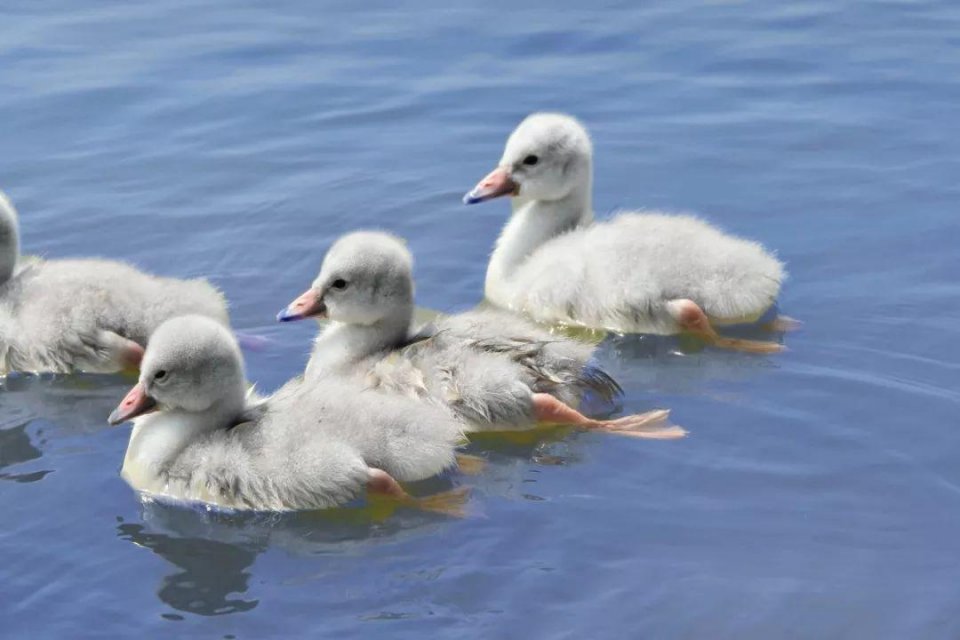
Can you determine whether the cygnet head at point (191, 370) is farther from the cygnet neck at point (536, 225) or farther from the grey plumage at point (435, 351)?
the cygnet neck at point (536, 225)

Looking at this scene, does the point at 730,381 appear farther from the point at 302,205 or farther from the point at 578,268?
the point at 302,205

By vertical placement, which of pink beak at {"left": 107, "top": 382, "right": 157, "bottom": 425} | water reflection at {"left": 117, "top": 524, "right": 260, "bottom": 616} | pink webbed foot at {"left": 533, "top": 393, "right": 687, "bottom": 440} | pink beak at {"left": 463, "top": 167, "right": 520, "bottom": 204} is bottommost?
water reflection at {"left": 117, "top": 524, "right": 260, "bottom": 616}

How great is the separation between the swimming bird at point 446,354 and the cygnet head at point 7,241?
1404 millimetres

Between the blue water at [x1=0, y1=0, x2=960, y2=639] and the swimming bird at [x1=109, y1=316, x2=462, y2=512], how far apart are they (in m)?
0.13

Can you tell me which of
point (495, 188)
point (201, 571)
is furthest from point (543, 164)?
point (201, 571)

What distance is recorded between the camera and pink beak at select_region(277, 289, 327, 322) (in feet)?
25.1

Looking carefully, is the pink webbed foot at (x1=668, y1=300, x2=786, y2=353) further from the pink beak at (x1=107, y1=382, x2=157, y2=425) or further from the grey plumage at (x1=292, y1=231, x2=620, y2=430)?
the pink beak at (x1=107, y1=382, x2=157, y2=425)

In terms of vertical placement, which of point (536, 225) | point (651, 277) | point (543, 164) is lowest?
point (651, 277)

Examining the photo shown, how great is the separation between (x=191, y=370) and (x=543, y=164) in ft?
8.14

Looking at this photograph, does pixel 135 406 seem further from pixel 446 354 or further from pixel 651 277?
pixel 651 277

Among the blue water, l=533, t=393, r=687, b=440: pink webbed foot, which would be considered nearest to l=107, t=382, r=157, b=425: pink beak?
the blue water

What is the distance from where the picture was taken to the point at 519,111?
11.1 metres

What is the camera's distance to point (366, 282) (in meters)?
7.49

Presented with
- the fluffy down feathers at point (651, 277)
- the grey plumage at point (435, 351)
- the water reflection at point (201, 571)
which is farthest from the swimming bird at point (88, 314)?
the fluffy down feathers at point (651, 277)
